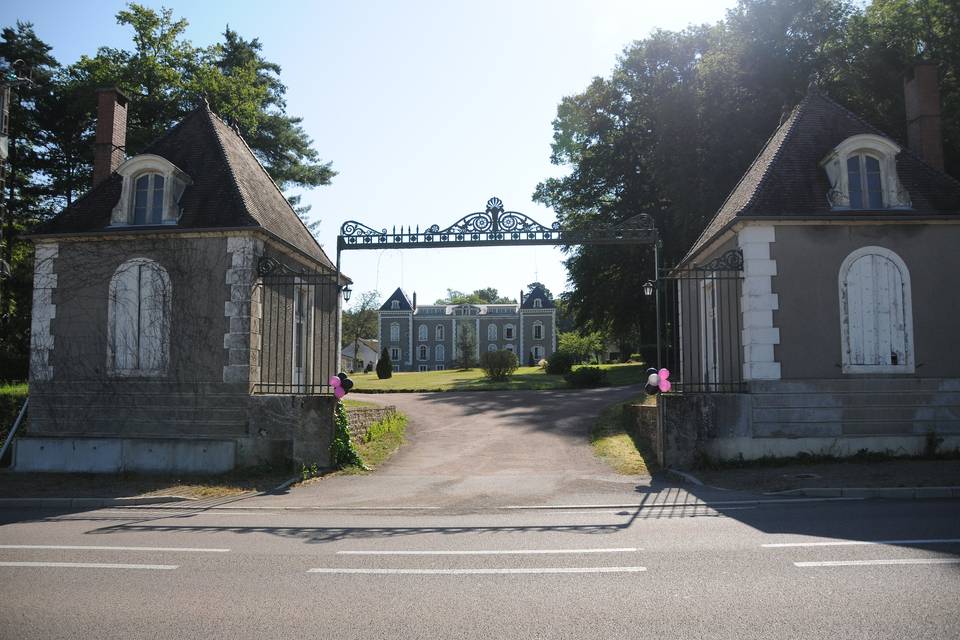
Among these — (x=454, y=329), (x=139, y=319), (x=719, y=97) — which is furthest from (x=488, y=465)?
(x=454, y=329)

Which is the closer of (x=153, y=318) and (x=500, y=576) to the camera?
(x=500, y=576)

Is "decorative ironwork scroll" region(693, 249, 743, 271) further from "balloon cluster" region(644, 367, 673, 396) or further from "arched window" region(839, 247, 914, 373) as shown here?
"balloon cluster" region(644, 367, 673, 396)

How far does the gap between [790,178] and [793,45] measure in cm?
1504

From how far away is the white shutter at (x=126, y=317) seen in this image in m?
13.2

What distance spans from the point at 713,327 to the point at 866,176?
14.9 ft

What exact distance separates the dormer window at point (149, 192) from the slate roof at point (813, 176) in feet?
36.9

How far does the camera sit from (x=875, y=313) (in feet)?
41.2

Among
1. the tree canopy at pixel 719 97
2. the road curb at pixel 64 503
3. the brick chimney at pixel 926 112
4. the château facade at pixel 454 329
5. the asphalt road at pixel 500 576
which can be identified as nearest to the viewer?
the asphalt road at pixel 500 576

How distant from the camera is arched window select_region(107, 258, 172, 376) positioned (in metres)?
13.1

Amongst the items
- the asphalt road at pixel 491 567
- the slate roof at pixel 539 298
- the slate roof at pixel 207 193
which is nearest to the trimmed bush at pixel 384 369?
the slate roof at pixel 207 193

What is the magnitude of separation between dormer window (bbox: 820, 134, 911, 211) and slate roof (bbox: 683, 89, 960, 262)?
210 mm

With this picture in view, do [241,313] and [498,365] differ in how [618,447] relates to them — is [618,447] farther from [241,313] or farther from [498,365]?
[498,365]

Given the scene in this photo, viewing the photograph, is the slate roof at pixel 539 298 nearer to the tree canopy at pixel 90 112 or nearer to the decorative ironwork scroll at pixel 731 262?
the tree canopy at pixel 90 112

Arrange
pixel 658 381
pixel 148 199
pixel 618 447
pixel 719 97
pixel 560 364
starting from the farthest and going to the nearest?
pixel 560 364, pixel 719 97, pixel 618 447, pixel 148 199, pixel 658 381
